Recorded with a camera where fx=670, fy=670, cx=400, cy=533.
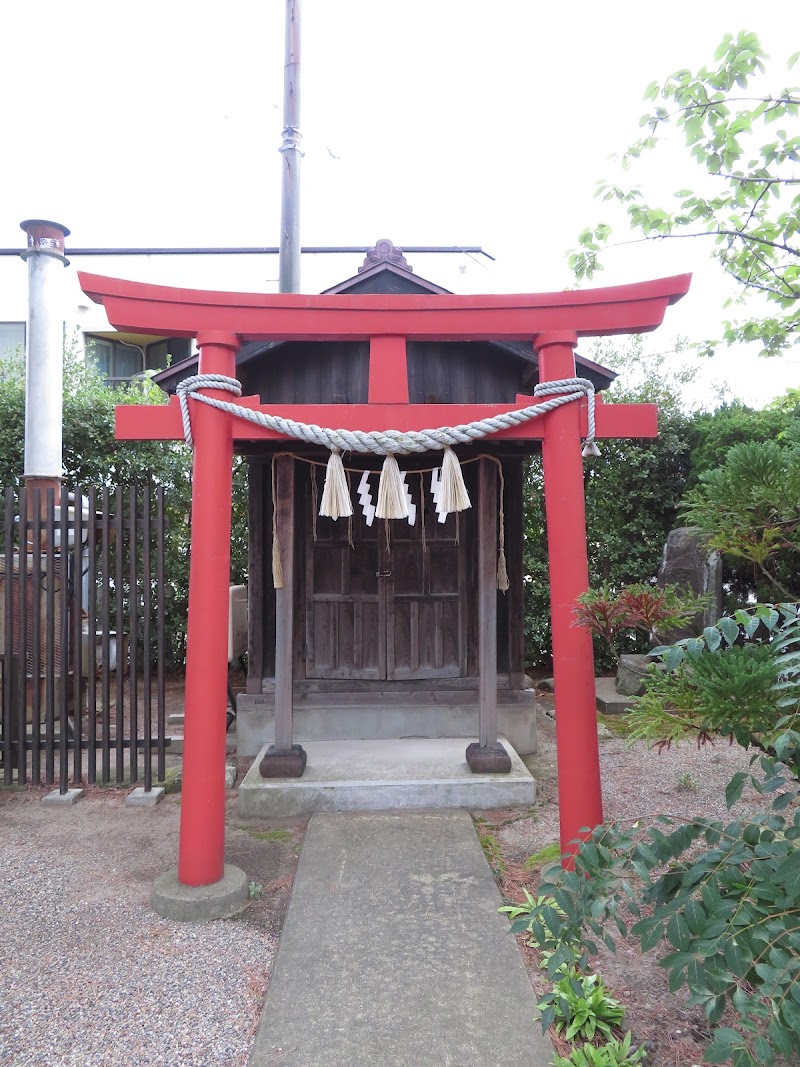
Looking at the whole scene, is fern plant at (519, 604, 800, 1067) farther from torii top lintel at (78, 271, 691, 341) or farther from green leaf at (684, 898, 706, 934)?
torii top lintel at (78, 271, 691, 341)

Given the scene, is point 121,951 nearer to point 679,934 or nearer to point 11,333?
point 679,934

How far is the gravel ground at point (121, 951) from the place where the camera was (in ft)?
8.27

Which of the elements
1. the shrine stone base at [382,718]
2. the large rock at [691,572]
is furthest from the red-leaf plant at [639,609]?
the large rock at [691,572]

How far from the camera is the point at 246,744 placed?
6.00 metres

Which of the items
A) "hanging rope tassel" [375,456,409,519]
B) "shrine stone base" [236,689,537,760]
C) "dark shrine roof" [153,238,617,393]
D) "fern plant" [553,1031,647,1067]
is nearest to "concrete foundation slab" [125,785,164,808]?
"shrine stone base" [236,689,537,760]

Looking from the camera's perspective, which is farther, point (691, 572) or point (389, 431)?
point (691, 572)

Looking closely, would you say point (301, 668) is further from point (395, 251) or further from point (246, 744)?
point (395, 251)

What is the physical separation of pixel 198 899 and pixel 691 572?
6.90m

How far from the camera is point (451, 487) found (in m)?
3.66

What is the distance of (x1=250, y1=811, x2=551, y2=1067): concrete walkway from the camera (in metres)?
2.43

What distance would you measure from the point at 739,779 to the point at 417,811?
3292mm

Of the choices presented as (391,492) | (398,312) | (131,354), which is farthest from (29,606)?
(131,354)

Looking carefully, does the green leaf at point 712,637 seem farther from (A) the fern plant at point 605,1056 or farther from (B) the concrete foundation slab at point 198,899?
(B) the concrete foundation slab at point 198,899

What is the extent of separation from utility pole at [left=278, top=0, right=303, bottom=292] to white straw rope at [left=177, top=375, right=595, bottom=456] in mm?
4783
